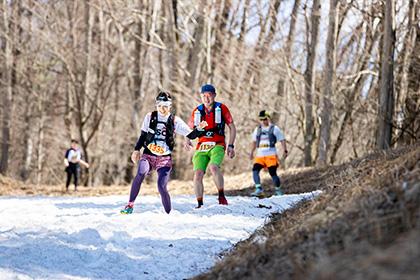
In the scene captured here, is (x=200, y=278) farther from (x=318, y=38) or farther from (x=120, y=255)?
(x=318, y=38)

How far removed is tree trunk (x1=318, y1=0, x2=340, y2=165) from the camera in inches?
744

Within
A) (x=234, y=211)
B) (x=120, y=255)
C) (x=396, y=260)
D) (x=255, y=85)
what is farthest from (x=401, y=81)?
(x=396, y=260)

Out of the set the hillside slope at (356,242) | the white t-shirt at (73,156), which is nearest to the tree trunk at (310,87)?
the white t-shirt at (73,156)

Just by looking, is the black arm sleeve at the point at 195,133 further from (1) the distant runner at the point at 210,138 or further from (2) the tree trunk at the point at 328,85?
(2) the tree trunk at the point at 328,85

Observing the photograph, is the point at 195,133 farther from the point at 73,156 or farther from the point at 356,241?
the point at 73,156

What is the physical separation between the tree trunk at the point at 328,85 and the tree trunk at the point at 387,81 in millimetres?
2800

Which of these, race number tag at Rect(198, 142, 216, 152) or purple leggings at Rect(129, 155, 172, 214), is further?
race number tag at Rect(198, 142, 216, 152)

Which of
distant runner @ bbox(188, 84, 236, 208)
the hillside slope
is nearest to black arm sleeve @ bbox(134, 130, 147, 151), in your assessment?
distant runner @ bbox(188, 84, 236, 208)

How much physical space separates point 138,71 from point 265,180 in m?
14.2

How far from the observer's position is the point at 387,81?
629 inches

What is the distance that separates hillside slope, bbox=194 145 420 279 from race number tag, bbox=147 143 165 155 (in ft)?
11.5

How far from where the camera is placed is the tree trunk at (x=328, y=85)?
18906 mm

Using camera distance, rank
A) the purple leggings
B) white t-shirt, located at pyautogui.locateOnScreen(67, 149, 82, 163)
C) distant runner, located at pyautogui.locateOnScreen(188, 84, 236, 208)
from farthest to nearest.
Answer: white t-shirt, located at pyautogui.locateOnScreen(67, 149, 82, 163), distant runner, located at pyautogui.locateOnScreen(188, 84, 236, 208), the purple leggings

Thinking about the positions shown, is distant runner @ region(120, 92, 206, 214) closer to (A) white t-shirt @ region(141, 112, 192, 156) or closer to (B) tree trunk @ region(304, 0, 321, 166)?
(A) white t-shirt @ region(141, 112, 192, 156)
